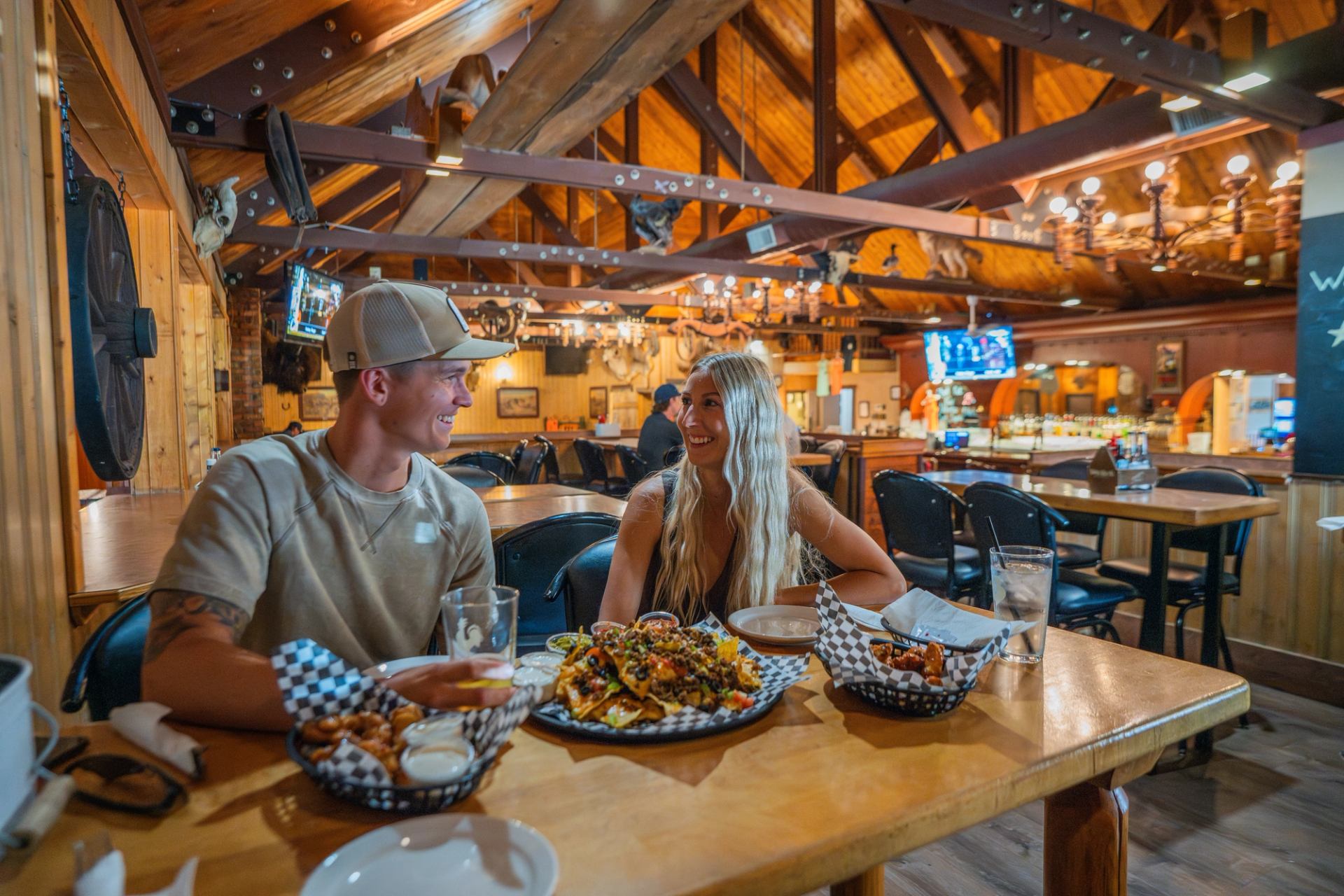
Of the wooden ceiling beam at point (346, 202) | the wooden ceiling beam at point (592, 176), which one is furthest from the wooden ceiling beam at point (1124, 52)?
the wooden ceiling beam at point (346, 202)

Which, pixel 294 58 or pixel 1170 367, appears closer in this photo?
pixel 294 58

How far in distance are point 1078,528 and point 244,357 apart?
9019 mm

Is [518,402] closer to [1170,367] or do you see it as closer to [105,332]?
[1170,367]

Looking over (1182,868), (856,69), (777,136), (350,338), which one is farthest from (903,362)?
(350,338)

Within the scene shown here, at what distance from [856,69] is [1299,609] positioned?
7.88 meters

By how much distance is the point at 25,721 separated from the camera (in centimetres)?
80

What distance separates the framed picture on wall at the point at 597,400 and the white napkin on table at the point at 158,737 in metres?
15.7

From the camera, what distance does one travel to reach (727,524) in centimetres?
200

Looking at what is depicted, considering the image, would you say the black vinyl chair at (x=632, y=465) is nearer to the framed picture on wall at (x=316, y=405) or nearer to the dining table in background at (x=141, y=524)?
the dining table in background at (x=141, y=524)

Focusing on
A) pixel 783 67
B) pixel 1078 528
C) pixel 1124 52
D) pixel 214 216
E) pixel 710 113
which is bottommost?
pixel 1078 528

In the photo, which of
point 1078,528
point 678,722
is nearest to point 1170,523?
point 1078,528

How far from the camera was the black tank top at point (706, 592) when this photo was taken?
1912 mm

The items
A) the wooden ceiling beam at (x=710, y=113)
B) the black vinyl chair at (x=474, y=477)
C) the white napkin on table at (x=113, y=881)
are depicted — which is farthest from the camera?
the wooden ceiling beam at (x=710, y=113)

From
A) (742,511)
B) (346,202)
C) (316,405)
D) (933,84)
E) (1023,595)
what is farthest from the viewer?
(316,405)
